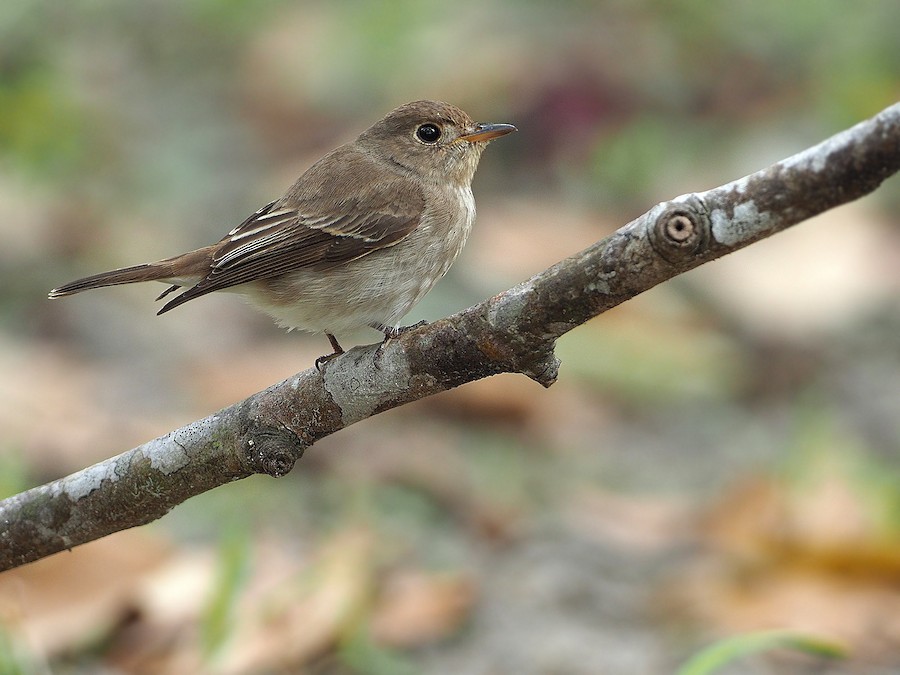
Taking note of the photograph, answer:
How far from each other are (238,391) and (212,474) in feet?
9.50

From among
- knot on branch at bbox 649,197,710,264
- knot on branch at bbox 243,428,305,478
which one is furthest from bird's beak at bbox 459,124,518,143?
knot on branch at bbox 649,197,710,264

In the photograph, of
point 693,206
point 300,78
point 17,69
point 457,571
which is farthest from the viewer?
point 300,78

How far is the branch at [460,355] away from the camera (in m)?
2.26

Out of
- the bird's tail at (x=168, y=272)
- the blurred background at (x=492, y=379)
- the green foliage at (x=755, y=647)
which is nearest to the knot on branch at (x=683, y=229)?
the green foliage at (x=755, y=647)

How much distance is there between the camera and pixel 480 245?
23.7ft

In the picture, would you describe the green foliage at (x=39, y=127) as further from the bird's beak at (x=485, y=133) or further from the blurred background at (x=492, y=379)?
the bird's beak at (x=485, y=133)

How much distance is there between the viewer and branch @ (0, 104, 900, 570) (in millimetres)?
2264

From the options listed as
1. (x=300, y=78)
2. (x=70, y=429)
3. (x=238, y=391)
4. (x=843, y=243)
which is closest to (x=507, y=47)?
(x=300, y=78)

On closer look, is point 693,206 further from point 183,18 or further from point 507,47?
point 183,18

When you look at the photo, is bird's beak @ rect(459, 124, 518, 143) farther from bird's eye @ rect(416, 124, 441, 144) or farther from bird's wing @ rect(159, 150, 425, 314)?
bird's wing @ rect(159, 150, 425, 314)

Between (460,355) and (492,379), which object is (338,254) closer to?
(460,355)

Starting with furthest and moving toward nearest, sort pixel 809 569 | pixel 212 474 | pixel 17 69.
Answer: pixel 17 69 < pixel 809 569 < pixel 212 474

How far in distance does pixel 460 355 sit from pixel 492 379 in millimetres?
3265

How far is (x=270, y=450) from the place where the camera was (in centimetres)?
300
